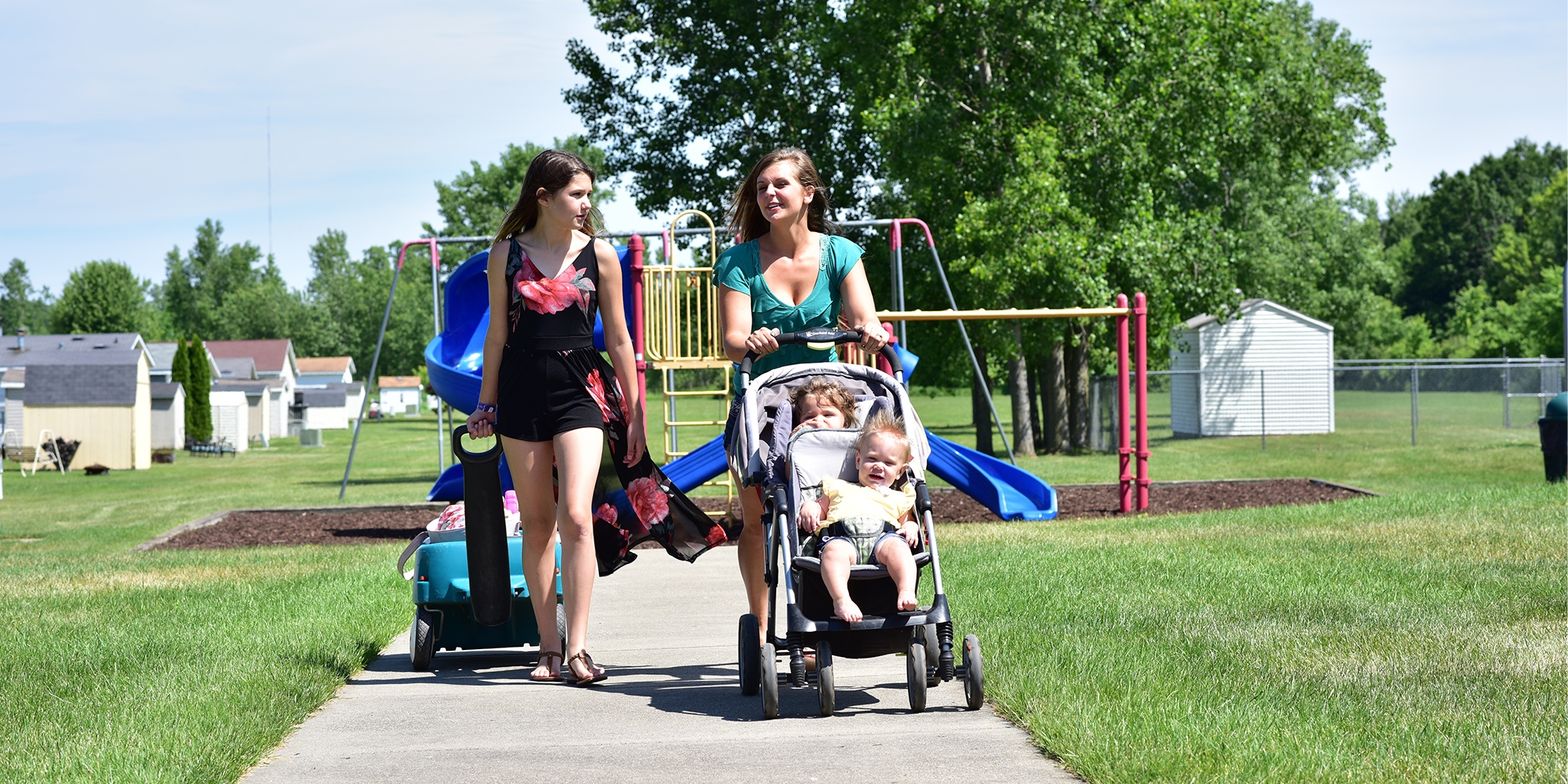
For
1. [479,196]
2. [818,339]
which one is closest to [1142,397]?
[818,339]

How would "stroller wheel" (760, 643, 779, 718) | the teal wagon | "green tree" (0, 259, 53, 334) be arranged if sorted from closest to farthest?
"stroller wheel" (760, 643, 779, 718), the teal wagon, "green tree" (0, 259, 53, 334)

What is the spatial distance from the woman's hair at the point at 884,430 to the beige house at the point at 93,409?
3752 cm

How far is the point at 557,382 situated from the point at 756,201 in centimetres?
106

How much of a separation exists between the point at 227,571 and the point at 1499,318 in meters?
69.3

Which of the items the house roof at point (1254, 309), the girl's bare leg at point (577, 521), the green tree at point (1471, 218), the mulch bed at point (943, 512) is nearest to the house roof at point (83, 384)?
the mulch bed at point (943, 512)

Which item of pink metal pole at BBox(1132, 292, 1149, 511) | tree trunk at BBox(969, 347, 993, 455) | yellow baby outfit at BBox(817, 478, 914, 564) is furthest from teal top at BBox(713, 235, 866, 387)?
tree trunk at BBox(969, 347, 993, 455)

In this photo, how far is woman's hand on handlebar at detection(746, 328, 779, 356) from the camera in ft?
16.5

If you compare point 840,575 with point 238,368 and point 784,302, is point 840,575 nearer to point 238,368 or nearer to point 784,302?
point 784,302

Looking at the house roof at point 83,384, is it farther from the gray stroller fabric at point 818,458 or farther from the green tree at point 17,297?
the green tree at point 17,297

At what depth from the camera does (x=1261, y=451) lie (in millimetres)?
28953

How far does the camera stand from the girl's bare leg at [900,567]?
4.49 m

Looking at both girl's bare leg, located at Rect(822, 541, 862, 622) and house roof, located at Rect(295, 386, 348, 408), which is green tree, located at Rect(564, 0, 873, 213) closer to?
girl's bare leg, located at Rect(822, 541, 862, 622)

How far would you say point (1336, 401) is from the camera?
39.1 m

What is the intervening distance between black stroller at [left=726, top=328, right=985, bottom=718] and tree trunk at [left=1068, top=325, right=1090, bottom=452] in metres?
26.5
